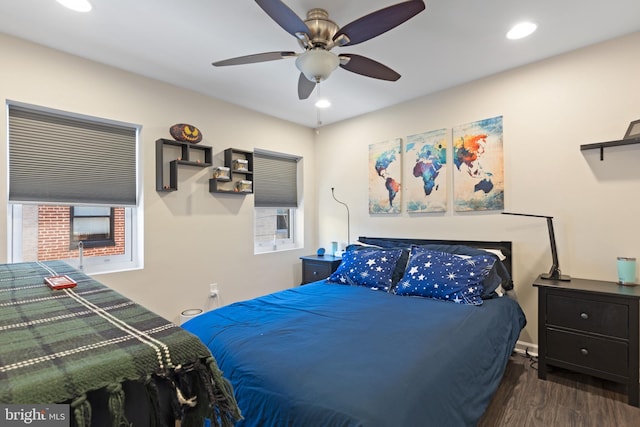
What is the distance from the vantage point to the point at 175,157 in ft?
10.1

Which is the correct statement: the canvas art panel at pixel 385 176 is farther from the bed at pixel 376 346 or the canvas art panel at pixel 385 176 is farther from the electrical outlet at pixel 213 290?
the electrical outlet at pixel 213 290

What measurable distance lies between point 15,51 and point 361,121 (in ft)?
10.6

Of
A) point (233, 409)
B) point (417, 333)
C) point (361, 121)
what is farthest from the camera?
point (361, 121)

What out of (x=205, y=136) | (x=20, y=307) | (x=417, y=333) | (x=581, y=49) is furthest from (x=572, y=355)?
(x=205, y=136)

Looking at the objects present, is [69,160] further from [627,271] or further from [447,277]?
[627,271]

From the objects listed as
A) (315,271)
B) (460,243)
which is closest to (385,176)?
(460,243)

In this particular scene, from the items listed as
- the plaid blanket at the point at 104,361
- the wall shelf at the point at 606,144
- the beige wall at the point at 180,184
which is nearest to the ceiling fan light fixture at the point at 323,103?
the beige wall at the point at 180,184

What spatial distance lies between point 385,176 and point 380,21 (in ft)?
7.12

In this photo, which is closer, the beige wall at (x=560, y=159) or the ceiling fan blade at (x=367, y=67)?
the ceiling fan blade at (x=367, y=67)

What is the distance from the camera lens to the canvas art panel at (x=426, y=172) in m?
3.22

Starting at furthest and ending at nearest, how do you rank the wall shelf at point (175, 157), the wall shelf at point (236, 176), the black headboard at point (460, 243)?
the wall shelf at point (236, 176) → the wall shelf at point (175, 157) → the black headboard at point (460, 243)

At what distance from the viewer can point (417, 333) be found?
1669 mm

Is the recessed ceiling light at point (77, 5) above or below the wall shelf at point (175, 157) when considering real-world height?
above

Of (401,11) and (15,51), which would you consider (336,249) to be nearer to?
(401,11)
